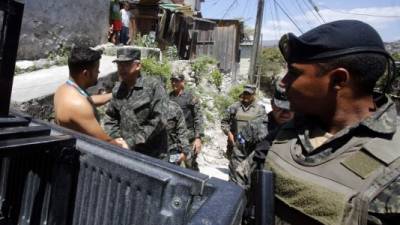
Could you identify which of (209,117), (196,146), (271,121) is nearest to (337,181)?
(271,121)

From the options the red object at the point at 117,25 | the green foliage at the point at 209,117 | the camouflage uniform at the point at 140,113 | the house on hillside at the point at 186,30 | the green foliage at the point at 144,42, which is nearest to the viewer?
the camouflage uniform at the point at 140,113

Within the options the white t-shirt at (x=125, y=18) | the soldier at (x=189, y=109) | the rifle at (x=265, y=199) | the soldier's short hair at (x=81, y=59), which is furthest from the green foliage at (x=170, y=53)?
the rifle at (x=265, y=199)

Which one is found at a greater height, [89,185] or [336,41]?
[336,41]

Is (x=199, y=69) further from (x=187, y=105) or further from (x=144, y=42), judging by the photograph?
(x=187, y=105)

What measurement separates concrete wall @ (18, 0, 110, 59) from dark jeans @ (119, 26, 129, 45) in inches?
79.6

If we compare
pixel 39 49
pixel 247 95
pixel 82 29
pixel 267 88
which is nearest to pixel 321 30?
pixel 247 95

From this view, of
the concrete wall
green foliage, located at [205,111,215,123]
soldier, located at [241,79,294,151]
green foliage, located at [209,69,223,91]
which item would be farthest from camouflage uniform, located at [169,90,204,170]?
green foliage, located at [209,69,223,91]

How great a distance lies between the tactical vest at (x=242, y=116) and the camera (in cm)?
539

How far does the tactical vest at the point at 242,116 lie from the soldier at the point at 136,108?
1876 mm

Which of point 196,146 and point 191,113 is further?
point 191,113

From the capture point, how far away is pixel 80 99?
8.86ft

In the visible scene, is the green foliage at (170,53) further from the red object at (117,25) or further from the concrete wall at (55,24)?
the concrete wall at (55,24)

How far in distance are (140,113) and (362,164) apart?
262cm

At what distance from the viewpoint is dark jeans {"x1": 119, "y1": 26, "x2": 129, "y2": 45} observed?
11605mm
